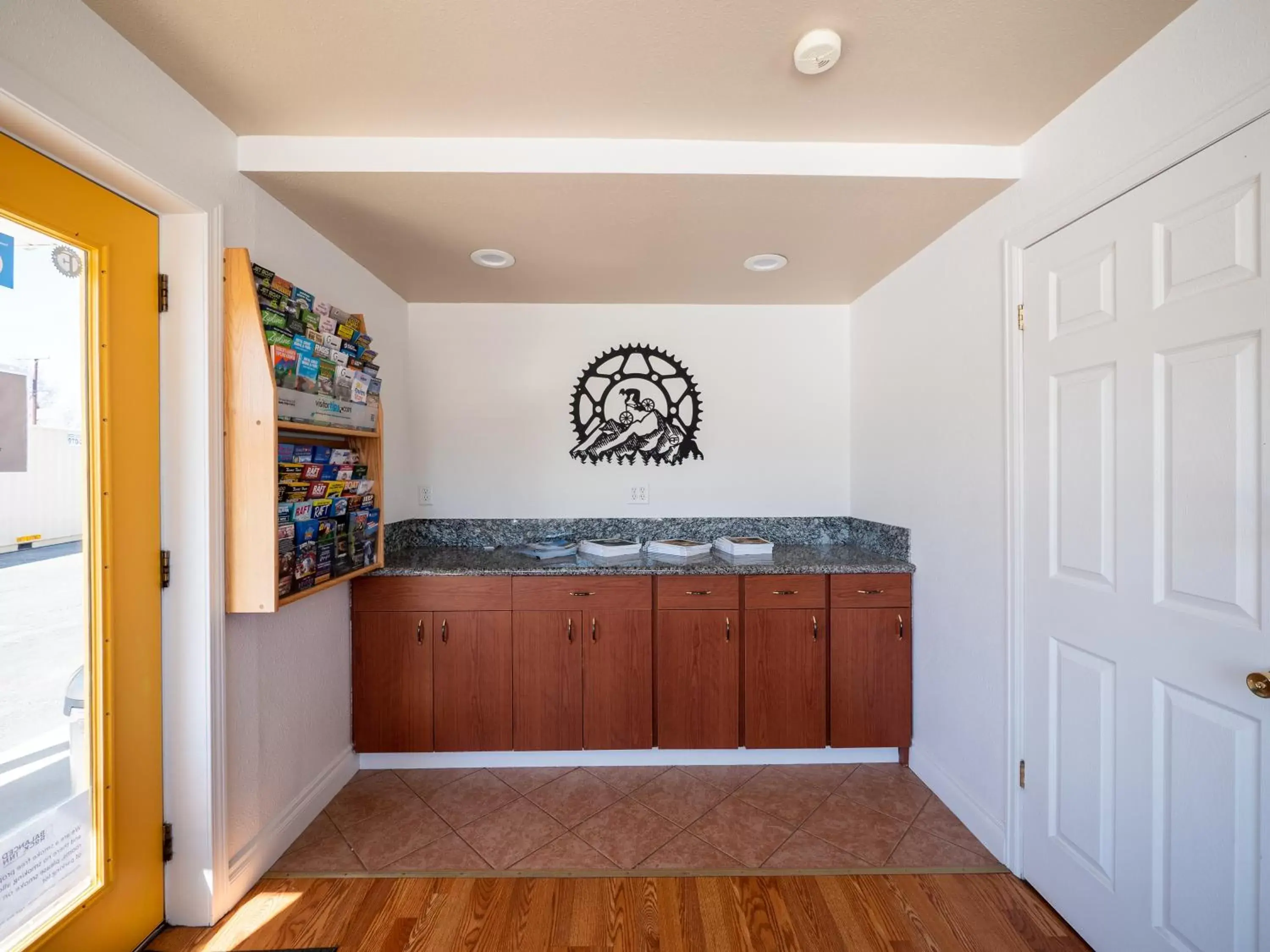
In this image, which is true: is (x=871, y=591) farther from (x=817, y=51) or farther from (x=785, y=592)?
(x=817, y=51)

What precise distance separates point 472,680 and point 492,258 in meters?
1.83

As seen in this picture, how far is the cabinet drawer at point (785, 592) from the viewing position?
226 centimetres

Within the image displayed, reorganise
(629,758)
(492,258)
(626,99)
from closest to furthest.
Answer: (626,99) < (492,258) < (629,758)

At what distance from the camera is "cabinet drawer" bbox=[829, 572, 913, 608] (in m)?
2.26

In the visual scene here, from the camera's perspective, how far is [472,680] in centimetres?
223

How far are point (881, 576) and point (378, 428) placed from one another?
86.7 inches

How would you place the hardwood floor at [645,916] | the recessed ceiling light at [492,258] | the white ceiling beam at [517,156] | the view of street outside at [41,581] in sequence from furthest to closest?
the recessed ceiling light at [492,258]
the white ceiling beam at [517,156]
the hardwood floor at [645,916]
the view of street outside at [41,581]

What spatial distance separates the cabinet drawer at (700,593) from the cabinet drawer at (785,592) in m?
0.07

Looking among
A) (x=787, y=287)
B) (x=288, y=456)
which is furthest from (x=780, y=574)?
(x=288, y=456)

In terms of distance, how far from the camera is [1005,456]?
167cm

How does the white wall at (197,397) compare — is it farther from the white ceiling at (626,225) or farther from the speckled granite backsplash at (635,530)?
the speckled granite backsplash at (635,530)

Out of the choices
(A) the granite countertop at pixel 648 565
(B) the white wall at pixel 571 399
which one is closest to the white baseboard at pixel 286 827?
(A) the granite countertop at pixel 648 565

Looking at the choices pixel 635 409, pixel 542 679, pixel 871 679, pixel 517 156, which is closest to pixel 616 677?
pixel 542 679

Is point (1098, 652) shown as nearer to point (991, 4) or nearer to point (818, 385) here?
point (991, 4)
